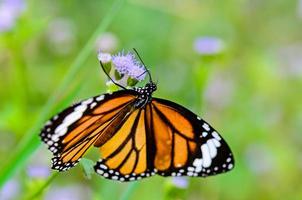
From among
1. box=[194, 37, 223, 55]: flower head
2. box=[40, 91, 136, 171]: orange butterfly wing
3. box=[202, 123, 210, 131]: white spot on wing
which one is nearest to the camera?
box=[40, 91, 136, 171]: orange butterfly wing

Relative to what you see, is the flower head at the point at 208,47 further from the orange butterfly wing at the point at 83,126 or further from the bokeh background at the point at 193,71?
the orange butterfly wing at the point at 83,126

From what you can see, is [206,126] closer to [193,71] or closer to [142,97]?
[142,97]

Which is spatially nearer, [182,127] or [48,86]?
[182,127]

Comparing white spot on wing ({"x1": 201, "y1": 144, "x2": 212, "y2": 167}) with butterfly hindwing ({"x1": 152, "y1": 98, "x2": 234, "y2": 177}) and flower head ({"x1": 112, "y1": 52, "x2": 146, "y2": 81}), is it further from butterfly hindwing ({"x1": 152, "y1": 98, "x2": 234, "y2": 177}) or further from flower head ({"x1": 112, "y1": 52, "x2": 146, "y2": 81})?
flower head ({"x1": 112, "y1": 52, "x2": 146, "y2": 81})

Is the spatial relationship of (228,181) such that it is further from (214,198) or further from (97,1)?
(97,1)

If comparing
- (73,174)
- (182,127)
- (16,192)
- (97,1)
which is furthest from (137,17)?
(182,127)

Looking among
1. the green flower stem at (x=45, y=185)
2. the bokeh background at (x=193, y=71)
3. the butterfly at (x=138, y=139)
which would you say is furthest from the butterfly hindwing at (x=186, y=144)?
the bokeh background at (x=193, y=71)

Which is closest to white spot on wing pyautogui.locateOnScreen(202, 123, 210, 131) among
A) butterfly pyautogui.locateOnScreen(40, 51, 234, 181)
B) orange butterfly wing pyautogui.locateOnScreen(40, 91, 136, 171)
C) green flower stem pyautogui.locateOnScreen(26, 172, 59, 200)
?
butterfly pyautogui.locateOnScreen(40, 51, 234, 181)
